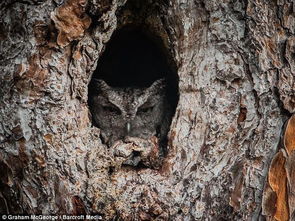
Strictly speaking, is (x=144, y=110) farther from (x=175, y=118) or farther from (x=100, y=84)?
(x=175, y=118)

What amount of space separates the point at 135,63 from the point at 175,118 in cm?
112

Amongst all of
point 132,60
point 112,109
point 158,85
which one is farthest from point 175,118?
point 132,60

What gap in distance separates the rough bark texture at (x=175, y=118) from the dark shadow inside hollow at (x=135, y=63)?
44cm

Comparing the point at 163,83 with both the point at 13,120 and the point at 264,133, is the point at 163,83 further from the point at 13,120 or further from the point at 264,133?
the point at 13,120

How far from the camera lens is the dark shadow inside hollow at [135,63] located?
268 centimetres

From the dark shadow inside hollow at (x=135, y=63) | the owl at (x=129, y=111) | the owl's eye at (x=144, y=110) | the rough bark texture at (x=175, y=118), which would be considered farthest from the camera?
the owl's eye at (x=144, y=110)

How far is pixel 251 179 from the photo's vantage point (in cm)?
205

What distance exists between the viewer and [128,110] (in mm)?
2852

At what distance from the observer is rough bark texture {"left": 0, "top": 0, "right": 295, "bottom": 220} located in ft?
6.40

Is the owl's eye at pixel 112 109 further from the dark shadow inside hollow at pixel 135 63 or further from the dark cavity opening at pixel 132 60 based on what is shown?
the dark cavity opening at pixel 132 60

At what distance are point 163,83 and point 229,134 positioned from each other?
2.95ft

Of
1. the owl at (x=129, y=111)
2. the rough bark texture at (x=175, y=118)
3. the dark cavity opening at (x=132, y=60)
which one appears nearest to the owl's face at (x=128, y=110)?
the owl at (x=129, y=111)

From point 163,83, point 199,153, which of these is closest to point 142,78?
point 163,83

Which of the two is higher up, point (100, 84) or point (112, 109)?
point (100, 84)
